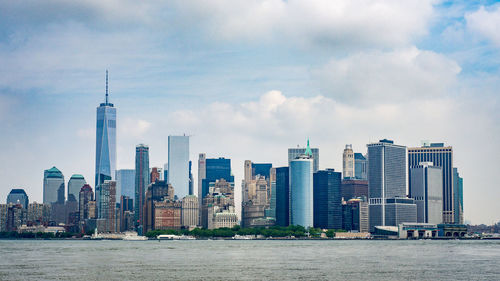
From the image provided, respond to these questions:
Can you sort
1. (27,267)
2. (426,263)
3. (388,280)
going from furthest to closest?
(426,263) < (27,267) < (388,280)

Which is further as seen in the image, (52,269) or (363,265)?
(363,265)

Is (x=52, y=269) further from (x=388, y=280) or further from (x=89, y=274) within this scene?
(x=388, y=280)

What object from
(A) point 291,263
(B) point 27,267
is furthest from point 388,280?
(B) point 27,267

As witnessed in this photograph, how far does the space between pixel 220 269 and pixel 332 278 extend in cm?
2526

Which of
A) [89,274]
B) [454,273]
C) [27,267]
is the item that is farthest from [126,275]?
[454,273]

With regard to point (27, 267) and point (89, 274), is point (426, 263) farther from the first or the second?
point (27, 267)

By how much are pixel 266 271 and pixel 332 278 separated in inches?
648

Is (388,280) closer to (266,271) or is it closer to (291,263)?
(266,271)

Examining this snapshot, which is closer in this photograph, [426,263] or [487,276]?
[487,276]

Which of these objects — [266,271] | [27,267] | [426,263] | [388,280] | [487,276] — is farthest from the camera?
[426,263]

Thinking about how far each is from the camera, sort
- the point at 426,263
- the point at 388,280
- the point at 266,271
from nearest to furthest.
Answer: the point at 388,280 → the point at 266,271 → the point at 426,263

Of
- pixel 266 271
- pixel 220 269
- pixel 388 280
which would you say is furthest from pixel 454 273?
pixel 220 269

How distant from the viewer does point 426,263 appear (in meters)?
146

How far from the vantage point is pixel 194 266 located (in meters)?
139
